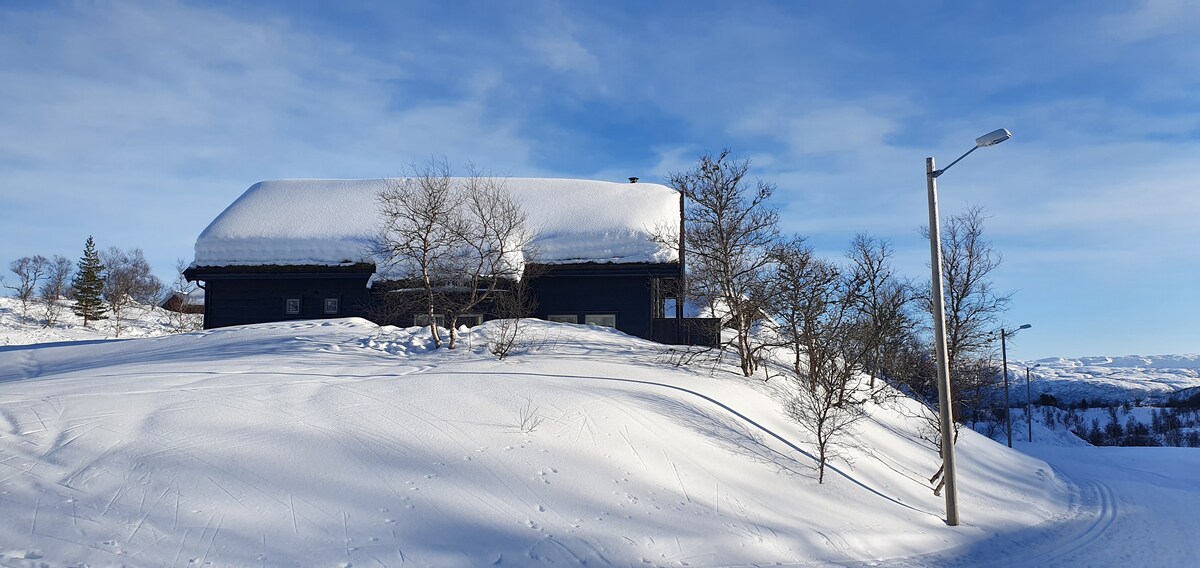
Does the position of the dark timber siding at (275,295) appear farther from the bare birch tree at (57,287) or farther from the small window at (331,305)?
the bare birch tree at (57,287)

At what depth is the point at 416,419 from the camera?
12.0m

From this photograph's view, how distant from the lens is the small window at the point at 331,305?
83.7 feet

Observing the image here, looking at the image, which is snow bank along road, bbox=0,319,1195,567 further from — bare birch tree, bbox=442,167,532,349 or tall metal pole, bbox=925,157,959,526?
bare birch tree, bbox=442,167,532,349

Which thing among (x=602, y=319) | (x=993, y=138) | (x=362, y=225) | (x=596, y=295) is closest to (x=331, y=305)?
(x=362, y=225)

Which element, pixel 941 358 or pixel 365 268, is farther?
pixel 365 268

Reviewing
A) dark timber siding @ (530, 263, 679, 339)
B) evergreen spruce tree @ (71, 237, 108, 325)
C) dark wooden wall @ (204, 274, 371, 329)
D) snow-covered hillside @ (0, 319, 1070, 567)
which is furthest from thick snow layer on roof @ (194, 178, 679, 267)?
evergreen spruce tree @ (71, 237, 108, 325)

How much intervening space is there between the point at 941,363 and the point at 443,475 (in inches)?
319

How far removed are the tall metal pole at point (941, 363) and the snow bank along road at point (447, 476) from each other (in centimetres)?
59

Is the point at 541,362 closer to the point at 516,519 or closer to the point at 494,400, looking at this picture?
the point at 494,400

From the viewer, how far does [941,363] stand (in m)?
12.5

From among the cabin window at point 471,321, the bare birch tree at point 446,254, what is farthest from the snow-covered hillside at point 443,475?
the cabin window at point 471,321

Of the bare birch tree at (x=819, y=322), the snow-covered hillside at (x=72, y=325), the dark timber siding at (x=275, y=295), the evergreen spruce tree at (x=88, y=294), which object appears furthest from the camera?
the evergreen spruce tree at (x=88, y=294)

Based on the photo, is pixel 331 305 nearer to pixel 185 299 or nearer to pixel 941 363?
pixel 941 363

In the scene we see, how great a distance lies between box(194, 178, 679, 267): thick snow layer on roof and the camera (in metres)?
25.2
